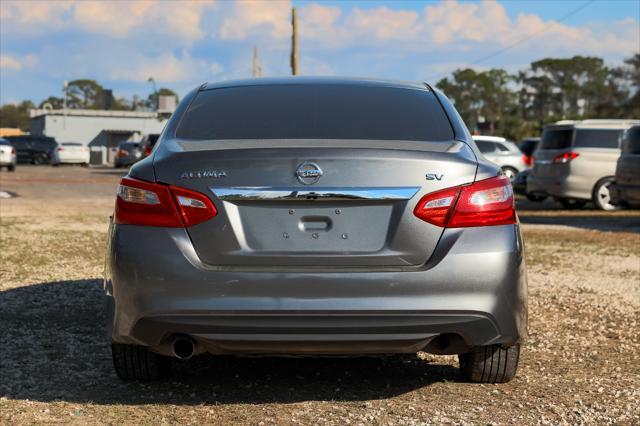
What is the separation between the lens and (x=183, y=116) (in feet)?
16.0

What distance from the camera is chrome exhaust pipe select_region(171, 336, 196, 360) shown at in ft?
13.9

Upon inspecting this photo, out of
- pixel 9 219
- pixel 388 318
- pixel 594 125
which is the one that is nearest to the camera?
pixel 388 318

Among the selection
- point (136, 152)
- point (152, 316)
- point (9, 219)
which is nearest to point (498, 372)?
point (152, 316)

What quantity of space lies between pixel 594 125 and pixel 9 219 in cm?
1076

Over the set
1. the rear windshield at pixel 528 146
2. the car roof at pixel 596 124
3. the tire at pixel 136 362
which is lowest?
the tire at pixel 136 362

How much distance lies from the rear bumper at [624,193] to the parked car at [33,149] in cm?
3920

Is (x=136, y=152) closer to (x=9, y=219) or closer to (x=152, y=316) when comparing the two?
(x=9, y=219)

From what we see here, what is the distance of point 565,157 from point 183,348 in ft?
50.1

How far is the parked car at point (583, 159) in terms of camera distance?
18.6m

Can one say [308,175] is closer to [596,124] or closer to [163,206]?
[163,206]

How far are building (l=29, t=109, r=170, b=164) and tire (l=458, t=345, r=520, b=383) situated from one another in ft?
239

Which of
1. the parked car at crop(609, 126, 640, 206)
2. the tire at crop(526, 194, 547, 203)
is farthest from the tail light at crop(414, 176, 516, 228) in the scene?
the tire at crop(526, 194, 547, 203)

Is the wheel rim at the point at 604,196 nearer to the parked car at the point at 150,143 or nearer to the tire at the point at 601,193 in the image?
the tire at the point at 601,193

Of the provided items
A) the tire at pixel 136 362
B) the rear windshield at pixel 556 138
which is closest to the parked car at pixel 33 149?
the rear windshield at pixel 556 138
